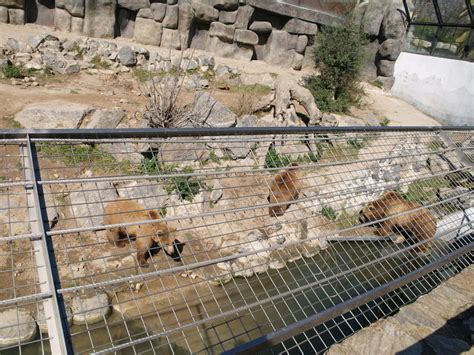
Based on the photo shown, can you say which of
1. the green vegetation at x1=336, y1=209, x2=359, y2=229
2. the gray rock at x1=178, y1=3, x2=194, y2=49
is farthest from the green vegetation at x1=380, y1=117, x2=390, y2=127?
the green vegetation at x1=336, y1=209, x2=359, y2=229

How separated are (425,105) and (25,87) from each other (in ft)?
33.3

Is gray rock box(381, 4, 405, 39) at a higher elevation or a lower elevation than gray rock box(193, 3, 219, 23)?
higher

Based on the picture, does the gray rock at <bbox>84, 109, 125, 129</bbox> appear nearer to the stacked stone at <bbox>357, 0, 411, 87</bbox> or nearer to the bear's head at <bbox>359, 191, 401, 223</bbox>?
the bear's head at <bbox>359, 191, 401, 223</bbox>

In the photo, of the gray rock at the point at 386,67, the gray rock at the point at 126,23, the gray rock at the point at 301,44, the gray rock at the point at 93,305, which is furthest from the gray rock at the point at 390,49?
the gray rock at the point at 93,305

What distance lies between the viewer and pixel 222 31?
397 inches

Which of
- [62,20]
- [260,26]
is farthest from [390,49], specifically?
[62,20]

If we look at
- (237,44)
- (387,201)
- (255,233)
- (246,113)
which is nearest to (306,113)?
(246,113)

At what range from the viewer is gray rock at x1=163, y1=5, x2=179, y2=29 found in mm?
9344

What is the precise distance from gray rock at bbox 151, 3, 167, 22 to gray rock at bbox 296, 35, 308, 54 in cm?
386

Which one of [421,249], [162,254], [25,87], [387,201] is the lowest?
[162,254]

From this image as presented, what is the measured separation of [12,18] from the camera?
8242 millimetres

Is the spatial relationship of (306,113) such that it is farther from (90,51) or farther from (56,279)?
(56,279)

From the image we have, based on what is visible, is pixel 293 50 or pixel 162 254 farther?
pixel 293 50

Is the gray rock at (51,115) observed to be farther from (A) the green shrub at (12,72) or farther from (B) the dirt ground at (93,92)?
(A) the green shrub at (12,72)
